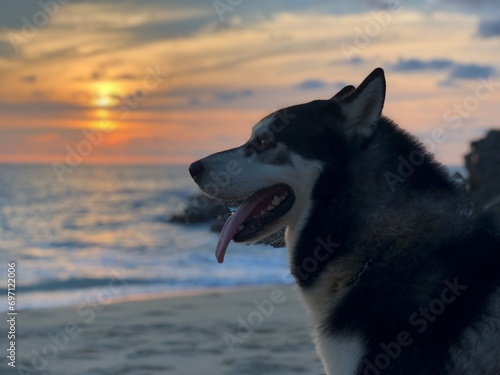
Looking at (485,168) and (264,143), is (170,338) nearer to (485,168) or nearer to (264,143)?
(264,143)

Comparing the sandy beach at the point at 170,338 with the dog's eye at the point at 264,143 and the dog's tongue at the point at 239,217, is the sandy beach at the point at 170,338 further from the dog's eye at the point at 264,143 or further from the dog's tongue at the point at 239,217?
the dog's eye at the point at 264,143

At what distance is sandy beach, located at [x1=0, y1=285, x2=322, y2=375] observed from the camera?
705 cm

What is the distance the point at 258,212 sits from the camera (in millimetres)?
4082

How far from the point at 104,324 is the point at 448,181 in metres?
6.00

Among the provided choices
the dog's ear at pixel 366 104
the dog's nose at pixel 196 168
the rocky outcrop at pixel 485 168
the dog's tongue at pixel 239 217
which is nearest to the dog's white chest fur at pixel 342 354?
the dog's tongue at pixel 239 217

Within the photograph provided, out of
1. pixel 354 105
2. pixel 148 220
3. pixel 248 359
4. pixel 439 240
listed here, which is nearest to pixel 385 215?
pixel 439 240

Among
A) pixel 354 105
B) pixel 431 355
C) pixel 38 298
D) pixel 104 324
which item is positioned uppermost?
pixel 354 105

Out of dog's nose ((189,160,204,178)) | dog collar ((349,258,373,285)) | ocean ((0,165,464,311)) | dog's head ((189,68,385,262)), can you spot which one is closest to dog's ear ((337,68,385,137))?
dog's head ((189,68,385,262))

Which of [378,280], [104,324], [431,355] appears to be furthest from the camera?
[104,324]

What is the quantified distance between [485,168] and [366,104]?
1354cm

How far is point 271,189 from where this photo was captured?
13.3 ft

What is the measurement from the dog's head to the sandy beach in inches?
119

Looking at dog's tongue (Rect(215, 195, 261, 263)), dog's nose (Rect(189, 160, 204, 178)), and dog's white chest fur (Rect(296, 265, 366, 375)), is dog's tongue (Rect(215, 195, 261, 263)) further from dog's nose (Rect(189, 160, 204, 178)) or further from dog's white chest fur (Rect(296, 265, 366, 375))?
dog's white chest fur (Rect(296, 265, 366, 375))

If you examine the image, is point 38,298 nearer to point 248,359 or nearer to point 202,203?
point 248,359
